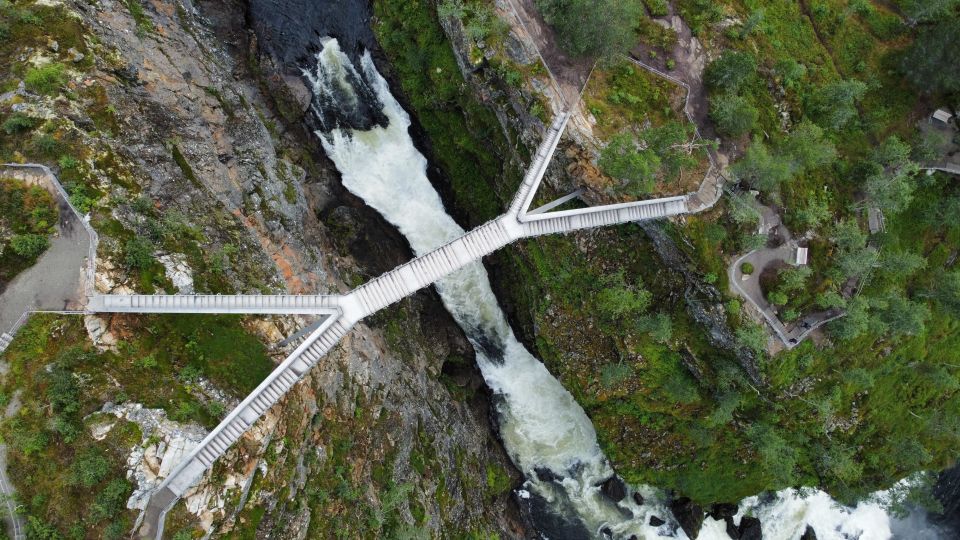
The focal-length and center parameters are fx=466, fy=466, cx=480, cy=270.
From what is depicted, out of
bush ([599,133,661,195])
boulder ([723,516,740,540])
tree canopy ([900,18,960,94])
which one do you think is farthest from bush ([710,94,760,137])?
boulder ([723,516,740,540])

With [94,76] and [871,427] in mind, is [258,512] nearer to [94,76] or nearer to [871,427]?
[94,76]

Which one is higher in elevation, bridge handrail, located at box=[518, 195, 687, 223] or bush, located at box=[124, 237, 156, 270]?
bridge handrail, located at box=[518, 195, 687, 223]

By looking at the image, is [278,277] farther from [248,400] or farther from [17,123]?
[17,123]

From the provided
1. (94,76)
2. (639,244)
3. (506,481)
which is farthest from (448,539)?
(94,76)

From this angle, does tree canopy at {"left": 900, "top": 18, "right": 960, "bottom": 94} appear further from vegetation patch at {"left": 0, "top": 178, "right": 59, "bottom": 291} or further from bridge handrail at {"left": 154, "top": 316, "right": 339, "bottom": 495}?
vegetation patch at {"left": 0, "top": 178, "right": 59, "bottom": 291}

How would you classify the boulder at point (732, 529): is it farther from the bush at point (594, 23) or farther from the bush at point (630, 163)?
the bush at point (594, 23)

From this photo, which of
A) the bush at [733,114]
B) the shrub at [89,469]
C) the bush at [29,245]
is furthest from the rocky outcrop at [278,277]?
the bush at [733,114]
